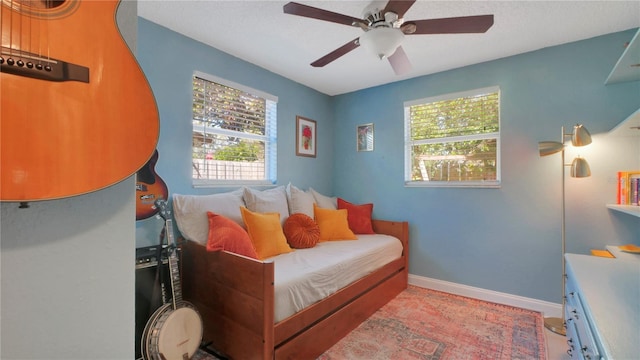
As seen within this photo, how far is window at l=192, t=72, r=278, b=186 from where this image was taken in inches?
99.0

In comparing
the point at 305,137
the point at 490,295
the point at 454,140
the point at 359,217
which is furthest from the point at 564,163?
the point at 305,137

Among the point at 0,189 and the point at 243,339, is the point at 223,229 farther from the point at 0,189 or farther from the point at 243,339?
the point at 0,189

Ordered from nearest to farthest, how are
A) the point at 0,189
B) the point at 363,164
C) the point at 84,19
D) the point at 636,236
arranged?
the point at 0,189 → the point at 84,19 → the point at 636,236 → the point at 363,164

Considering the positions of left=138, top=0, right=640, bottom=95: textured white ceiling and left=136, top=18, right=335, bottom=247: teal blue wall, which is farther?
left=136, top=18, right=335, bottom=247: teal blue wall

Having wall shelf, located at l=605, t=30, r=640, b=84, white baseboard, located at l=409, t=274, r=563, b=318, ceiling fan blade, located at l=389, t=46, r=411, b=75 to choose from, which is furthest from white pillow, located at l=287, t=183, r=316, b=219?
wall shelf, located at l=605, t=30, r=640, b=84

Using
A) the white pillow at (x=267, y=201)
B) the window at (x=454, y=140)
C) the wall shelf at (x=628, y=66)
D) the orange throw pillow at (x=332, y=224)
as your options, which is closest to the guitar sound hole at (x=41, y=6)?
the white pillow at (x=267, y=201)

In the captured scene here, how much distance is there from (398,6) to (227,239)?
177 centimetres

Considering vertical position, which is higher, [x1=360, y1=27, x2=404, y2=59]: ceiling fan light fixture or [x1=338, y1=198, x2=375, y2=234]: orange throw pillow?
[x1=360, y1=27, x2=404, y2=59]: ceiling fan light fixture

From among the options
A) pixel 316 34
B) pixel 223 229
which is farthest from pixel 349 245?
pixel 316 34

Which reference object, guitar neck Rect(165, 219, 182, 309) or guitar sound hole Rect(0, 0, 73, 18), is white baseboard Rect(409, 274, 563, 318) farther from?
guitar sound hole Rect(0, 0, 73, 18)

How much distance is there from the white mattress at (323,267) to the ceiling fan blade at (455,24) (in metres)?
Result: 1.70

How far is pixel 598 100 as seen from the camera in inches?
92.7

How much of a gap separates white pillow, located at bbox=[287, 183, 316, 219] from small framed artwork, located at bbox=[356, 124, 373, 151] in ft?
3.56

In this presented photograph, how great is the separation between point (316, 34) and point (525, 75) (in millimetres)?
2026
